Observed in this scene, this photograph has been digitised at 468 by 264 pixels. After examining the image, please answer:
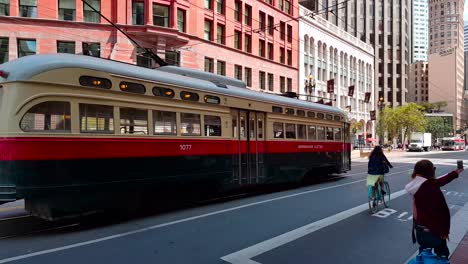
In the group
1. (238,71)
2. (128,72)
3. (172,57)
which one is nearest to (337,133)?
(128,72)

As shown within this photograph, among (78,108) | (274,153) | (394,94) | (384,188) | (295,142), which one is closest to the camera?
(78,108)

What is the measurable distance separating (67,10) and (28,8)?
2.48 metres

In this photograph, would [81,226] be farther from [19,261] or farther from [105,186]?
[19,261]

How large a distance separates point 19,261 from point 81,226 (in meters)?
2.39

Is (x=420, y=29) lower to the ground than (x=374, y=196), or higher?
higher

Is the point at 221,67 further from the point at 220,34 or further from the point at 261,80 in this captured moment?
the point at 261,80

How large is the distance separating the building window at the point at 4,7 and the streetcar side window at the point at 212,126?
950 inches

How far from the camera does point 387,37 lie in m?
102

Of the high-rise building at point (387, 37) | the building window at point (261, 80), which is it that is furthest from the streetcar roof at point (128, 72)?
the high-rise building at point (387, 37)

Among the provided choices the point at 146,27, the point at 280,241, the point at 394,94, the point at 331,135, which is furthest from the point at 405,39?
the point at 280,241

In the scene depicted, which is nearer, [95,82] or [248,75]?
[95,82]

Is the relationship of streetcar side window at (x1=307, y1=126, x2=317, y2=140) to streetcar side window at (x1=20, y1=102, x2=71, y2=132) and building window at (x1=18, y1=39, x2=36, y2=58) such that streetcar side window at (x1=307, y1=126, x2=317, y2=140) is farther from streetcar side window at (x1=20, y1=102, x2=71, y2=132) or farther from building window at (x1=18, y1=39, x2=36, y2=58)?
Result: building window at (x1=18, y1=39, x2=36, y2=58)

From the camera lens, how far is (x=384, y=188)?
11.0 meters

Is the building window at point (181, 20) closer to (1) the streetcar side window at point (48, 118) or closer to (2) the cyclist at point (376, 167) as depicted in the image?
(2) the cyclist at point (376, 167)
